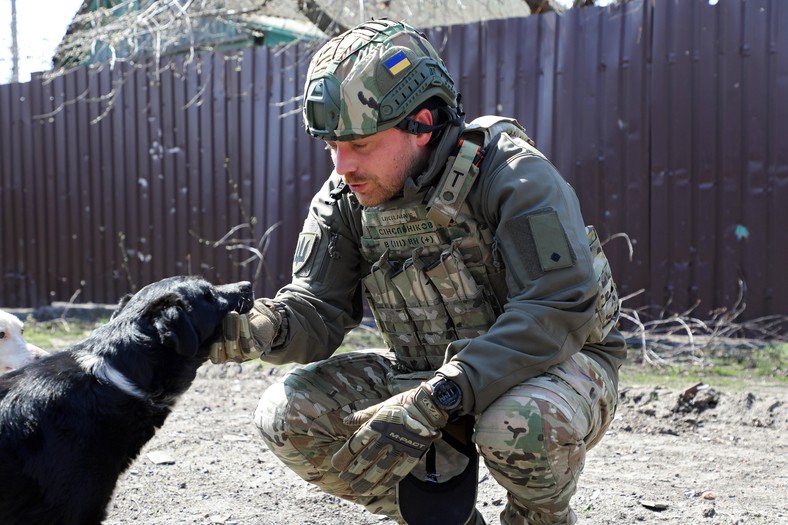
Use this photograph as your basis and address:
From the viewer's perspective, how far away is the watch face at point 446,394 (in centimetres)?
234

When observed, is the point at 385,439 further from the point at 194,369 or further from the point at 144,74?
the point at 144,74

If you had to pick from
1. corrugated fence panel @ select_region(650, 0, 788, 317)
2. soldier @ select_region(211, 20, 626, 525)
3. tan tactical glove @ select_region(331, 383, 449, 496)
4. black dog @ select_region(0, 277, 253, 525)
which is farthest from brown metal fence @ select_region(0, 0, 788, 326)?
tan tactical glove @ select_region(331, 383, 449, 496)

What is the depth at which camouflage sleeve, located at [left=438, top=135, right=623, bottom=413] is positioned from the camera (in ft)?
7.79

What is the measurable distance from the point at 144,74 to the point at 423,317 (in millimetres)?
7659

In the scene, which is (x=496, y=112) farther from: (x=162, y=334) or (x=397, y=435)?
(x=397, y=435)

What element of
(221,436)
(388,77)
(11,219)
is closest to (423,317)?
(388,77)

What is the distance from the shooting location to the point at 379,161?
2699mm

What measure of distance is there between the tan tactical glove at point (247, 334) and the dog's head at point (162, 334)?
35mm

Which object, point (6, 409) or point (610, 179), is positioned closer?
point (6, 409)

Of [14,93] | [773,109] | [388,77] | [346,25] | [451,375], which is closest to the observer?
[451,375]

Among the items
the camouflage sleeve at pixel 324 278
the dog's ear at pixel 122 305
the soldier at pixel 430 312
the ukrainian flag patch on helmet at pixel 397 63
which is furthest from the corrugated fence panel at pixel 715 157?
the dog's ear at pixel 122 305

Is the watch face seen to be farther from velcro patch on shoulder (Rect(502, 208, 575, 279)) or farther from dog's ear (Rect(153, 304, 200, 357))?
dog's ear (Rect(153, 304, 200, 357))

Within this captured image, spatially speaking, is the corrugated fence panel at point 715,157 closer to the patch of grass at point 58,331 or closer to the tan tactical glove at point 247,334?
the tan tactical glove at point 247,334

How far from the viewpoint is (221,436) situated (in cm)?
436
